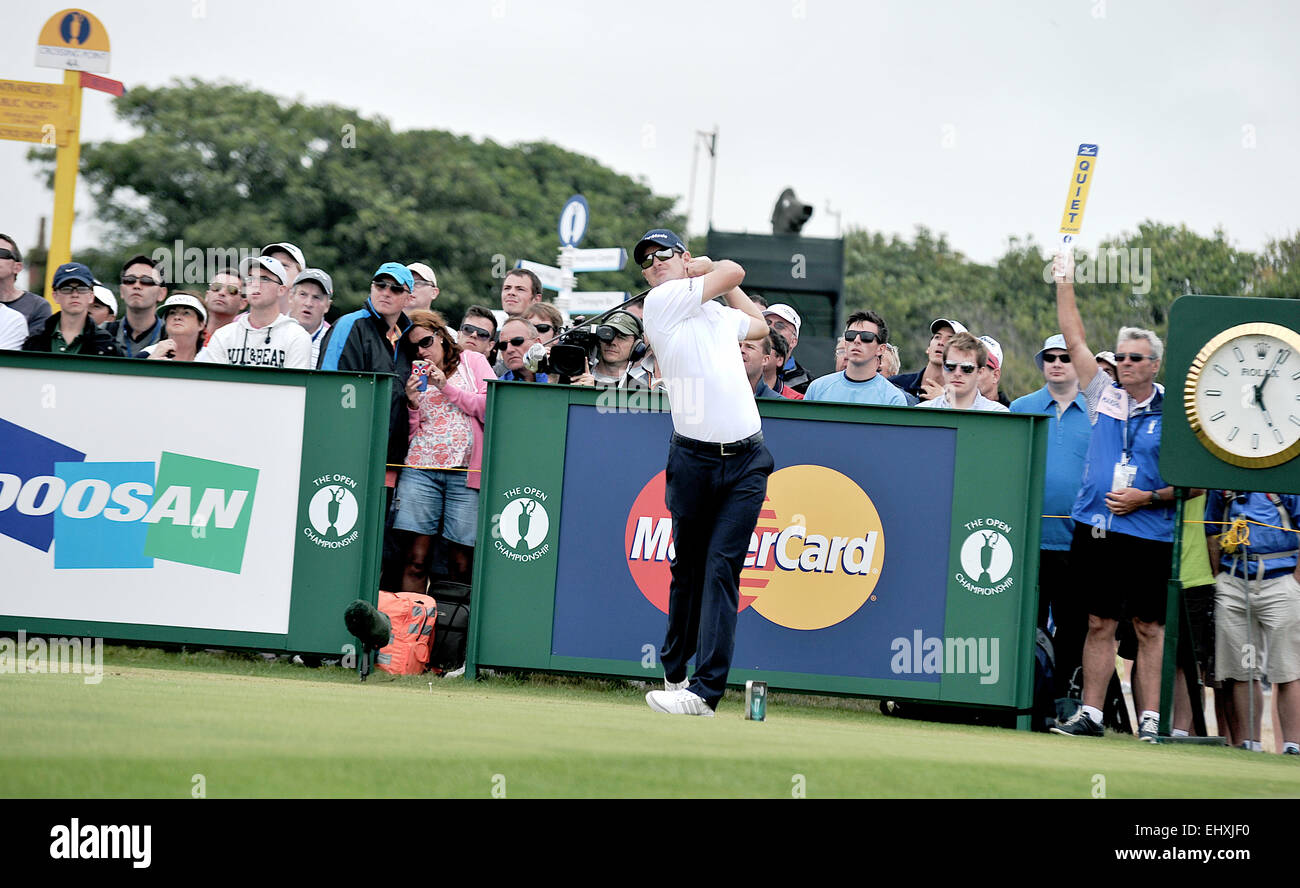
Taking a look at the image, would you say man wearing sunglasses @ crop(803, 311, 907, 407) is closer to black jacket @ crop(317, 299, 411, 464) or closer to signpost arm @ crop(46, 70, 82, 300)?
black jacket @ crop(317, 299, 411, 464)

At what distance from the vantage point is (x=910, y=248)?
275ft

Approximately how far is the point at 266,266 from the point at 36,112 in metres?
5.41

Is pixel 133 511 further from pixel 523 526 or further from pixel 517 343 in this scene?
pixel 517 343

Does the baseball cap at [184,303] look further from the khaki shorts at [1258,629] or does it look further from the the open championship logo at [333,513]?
the khaki shorts at [1258,629]

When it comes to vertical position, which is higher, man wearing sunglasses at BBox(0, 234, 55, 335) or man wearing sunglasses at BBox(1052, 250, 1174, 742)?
man wearing sunglasses at BBox(0, 234, 55, 335)

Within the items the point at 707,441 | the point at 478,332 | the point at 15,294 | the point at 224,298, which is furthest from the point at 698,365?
the point at 15,294

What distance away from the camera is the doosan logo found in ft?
28.2

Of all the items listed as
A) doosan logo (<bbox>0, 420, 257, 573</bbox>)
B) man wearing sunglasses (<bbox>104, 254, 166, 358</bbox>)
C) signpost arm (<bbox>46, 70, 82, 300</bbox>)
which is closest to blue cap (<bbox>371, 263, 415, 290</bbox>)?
doosan logo (<bbox>0, 420, 257, 573</bbox>)

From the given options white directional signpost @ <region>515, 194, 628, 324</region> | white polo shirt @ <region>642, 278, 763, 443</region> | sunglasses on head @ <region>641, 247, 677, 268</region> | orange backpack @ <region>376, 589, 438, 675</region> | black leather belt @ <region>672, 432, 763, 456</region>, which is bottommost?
orange backpack @ <region>376, 589, 438, 675</region>

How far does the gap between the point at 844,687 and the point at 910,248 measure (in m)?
77.5

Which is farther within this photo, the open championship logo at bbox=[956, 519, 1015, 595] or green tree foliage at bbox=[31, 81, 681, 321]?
green tree foliage at bbox=[31, 81, 681, 321]

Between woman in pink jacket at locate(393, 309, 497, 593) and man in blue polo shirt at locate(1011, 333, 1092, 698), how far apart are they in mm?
3419
